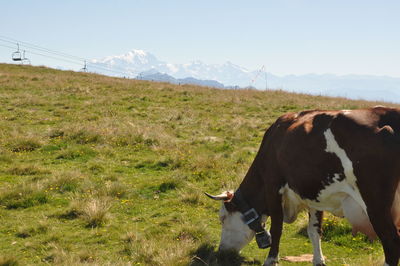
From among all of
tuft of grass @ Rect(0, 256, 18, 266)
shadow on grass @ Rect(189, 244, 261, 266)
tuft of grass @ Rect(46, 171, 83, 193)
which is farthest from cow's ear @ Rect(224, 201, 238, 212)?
tuft of grass @ Rect(46, 171, 83, 193)

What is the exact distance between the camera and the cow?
4.65 metres

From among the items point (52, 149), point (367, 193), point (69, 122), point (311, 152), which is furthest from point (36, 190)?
point (69, 122)

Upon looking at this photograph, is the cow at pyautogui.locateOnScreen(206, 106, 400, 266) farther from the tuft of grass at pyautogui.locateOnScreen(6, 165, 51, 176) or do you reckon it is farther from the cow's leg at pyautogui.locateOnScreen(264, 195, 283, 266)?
the tuft of grass at pyautogui.locateOnScreen(6, 165, 51, 176)

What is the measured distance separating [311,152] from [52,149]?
11213mm

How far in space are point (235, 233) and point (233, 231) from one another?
0.16 feet

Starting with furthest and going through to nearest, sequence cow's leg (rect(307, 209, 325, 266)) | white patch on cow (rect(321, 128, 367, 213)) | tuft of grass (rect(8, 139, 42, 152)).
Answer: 1. tuft of grass (rect(8, 139, 42, 152))
2. cow's leg (rect(307, 209, 325, 266))
3. white patch on cow (rect(321, 128, 367, 213))

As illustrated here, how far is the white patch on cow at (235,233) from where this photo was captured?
693 centimetres

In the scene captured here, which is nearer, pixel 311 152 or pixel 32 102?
pixel 311 152

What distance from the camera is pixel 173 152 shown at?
1414cm

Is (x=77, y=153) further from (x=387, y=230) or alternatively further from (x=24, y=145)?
(x=387, y=230)

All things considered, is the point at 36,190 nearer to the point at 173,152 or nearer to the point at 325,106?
the point at 173,152

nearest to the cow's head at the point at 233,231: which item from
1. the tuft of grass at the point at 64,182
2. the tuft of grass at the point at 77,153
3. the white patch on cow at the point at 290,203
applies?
the white patch on cow at the point at 290,203

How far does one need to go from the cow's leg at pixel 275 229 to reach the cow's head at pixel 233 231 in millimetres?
704

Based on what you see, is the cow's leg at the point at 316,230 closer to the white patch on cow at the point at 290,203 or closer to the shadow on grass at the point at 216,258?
the white patch on cow at the point at 290,203
